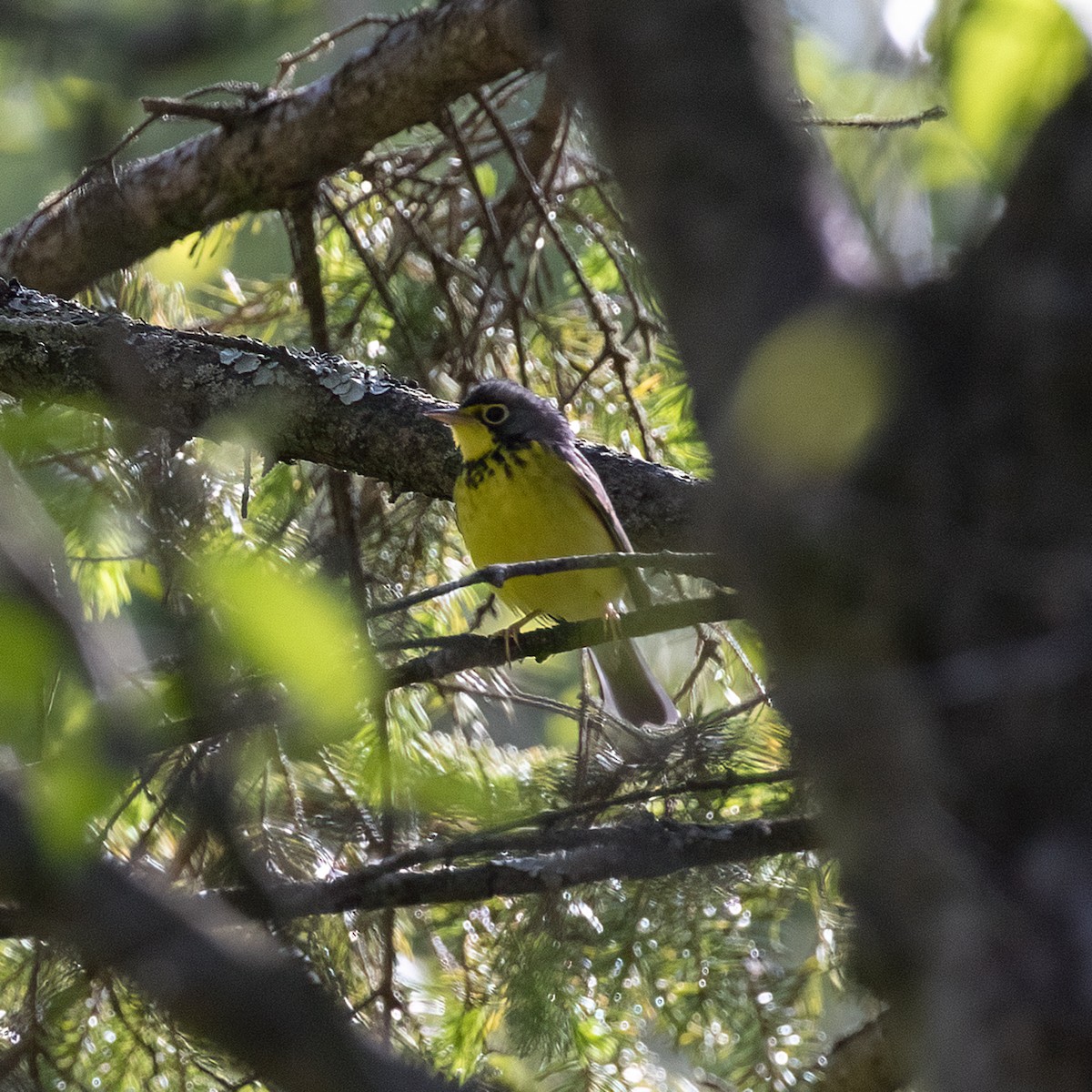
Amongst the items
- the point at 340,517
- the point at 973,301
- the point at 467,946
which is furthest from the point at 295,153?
the point at 973,301

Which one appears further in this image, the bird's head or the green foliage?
the bird's head

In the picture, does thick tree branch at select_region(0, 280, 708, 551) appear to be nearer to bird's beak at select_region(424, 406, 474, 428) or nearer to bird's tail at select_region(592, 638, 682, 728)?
bird's beak at select_region(424, 406, 474, 428)

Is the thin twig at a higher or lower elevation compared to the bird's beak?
lower

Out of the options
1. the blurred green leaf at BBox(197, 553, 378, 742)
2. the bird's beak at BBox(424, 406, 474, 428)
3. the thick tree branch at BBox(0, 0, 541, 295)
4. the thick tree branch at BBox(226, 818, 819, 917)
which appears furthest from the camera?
the thick tree branch at BBox(0, 0, 541, 295)

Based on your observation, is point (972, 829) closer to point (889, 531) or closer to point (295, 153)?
point (889, 531)

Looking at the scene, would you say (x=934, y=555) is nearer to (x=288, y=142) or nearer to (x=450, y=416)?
(x=450, y=416)

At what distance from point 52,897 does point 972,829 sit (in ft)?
1.97

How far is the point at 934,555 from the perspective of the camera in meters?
0.82

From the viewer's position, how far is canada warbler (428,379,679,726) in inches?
155

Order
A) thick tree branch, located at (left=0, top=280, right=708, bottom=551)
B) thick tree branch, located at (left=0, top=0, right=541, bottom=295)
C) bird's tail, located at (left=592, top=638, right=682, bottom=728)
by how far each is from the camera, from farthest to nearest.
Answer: bird's tail, located at (left=592, top=638, right=682, bottom=728) < thick tree branch, located at (left=0, top=0, right=541, bottom=295) < thick tree branch, located at (left=0, top=280, right=708, bottom=551)

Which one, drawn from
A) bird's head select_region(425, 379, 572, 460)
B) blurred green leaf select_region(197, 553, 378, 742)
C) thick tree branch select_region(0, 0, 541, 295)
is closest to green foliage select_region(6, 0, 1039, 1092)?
blurred green leaf select_region(197, 553, 378, 742)

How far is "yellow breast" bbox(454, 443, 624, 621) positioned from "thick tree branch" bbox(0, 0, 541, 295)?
1.15m

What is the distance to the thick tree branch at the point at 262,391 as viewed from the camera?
3559mm

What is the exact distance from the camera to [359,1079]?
2.65 ft
